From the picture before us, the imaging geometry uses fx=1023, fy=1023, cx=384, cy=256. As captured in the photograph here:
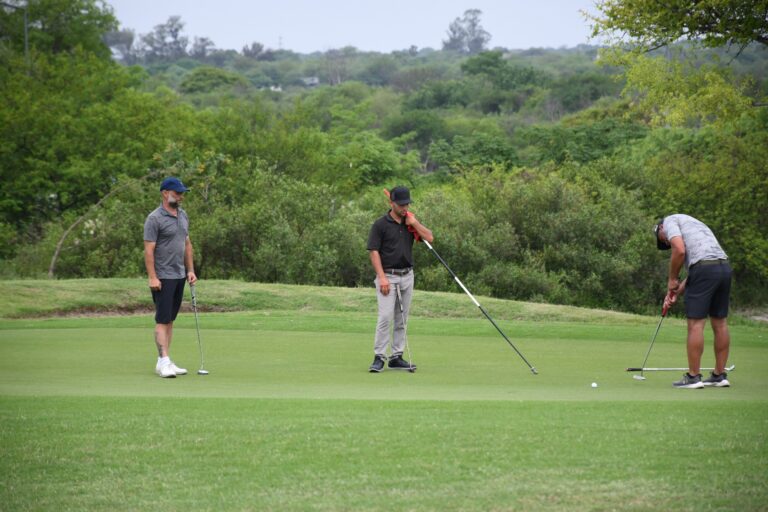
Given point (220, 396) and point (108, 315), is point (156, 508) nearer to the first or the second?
point (220, 396)

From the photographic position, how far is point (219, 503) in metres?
6.04

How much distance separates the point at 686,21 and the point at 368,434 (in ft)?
66.9

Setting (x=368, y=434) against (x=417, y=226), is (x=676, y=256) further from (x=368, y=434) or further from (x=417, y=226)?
Answer: (x=368, y=434)

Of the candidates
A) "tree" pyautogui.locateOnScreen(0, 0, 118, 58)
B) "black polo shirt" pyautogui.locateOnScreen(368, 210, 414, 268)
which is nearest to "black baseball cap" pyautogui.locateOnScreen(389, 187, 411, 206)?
"black polo shirt" pyautogui.locateOnScreen(368, 210, 414, 268)

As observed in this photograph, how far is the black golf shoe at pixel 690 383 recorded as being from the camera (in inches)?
438

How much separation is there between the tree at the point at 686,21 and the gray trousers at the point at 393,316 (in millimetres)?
13816

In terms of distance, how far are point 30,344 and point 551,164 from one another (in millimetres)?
36797

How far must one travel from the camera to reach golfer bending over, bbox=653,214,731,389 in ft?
37.0

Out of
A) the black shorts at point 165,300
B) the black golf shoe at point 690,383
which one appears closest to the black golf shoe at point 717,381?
the black golf shoe at point 690,383

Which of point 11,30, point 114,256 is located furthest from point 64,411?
point 11,30

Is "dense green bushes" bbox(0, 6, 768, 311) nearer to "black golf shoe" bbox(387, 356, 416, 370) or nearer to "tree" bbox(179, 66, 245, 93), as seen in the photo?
"black golf shoe" bbox(387, 356, 416, 370)

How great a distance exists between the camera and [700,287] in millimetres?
11430

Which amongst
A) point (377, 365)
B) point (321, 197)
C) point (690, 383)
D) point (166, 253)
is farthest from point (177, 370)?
point (321, 197)

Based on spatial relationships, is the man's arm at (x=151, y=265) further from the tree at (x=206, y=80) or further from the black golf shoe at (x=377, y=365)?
the tree at (x=206, y=80)
